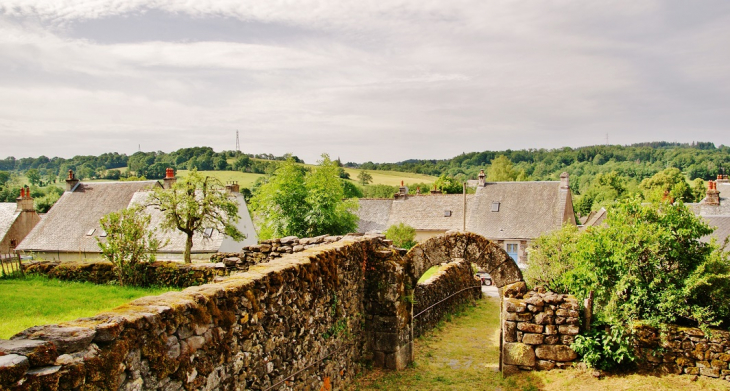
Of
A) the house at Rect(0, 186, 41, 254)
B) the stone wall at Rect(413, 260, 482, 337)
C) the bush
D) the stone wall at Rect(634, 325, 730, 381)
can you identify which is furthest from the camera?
the house at Rect(0, 186, 41, 254)

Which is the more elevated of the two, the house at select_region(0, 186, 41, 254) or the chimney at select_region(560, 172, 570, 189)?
the chimney at select_region(560, 172, 570, 189)

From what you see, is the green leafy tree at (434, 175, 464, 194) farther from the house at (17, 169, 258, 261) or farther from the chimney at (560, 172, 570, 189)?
the house at (17, 169, 258, 261)

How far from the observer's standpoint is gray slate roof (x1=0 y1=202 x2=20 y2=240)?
1561 inches

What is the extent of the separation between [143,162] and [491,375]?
3179 inches

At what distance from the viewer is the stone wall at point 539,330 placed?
10.1m

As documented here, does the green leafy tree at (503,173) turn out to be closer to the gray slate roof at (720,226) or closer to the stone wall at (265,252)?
the gray slate roof at (720,226)

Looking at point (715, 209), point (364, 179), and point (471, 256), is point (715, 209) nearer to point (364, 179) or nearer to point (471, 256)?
point (471, 256)

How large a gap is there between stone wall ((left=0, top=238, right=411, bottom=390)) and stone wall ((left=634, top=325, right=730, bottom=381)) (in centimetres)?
494

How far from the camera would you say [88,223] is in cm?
3172

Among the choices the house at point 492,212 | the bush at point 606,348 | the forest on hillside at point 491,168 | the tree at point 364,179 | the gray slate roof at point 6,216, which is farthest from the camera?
the tree at point 364,179

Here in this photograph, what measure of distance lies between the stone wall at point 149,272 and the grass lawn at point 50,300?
1.40 feet

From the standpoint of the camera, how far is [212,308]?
533cm

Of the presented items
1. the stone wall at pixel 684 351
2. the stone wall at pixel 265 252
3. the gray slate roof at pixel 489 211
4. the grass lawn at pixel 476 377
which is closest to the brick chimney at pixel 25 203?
the gray slate roof at pixel 489 211

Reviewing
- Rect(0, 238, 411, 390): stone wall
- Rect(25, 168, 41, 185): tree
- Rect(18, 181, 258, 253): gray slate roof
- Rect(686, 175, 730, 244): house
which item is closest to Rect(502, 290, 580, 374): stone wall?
Rect(0, 238, 411, 390): stone wall
